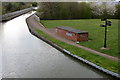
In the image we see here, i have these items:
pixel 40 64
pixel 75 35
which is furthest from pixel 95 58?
pixel 75 35

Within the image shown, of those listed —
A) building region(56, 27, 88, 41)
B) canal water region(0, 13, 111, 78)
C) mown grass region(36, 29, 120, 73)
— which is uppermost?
building region(56, 27, 88, 41)

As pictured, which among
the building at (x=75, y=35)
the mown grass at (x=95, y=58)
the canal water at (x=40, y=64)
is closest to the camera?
the canal water at (x=40, y=64)

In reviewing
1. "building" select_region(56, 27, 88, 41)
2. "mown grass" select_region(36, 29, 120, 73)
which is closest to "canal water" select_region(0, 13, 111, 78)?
"mown grass" select_region(36, 29, 120, 73)

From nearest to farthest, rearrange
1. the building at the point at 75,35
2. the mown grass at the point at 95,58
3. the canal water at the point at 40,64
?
the canal water at the point at 40,64 < the mown grass at the point at 95,58 < the building at the point at 75,35

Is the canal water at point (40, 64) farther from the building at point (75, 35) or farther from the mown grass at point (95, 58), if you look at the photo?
the building at point (75, 35)

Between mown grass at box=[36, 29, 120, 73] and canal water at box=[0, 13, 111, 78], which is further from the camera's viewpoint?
mown grass at box=[36, 29, 120, 73]

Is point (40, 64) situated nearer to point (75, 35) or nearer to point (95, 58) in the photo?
point (95, 58)

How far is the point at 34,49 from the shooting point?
14.9 meters

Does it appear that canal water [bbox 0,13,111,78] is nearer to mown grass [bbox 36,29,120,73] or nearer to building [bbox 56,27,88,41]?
mown grass [bbox 36,29,120,73]

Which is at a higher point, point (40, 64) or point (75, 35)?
point (75, 35)

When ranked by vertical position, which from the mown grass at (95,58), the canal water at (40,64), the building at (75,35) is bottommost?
the canal water at (40,64)

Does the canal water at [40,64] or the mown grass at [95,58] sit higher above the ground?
the mown grass at [95,58]

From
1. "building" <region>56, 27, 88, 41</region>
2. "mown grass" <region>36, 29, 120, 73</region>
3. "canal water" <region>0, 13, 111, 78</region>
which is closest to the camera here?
"canal water" <region>0, 13, 111, 78</region>

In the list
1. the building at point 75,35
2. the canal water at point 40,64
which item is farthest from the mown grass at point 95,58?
the building at point 75,35
